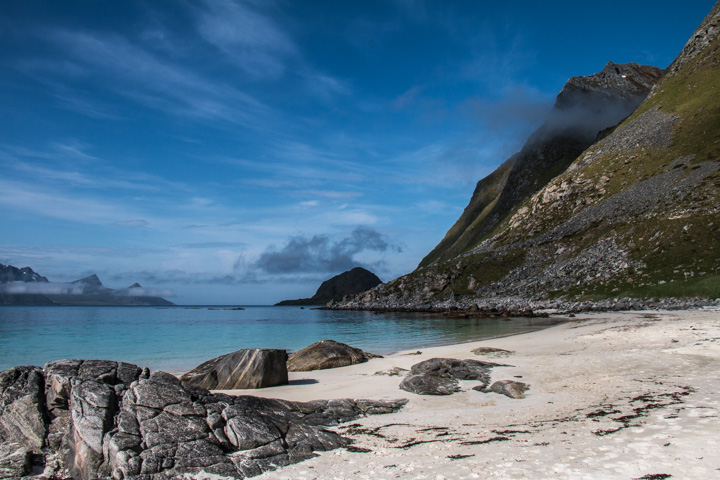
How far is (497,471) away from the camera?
707 centimetres

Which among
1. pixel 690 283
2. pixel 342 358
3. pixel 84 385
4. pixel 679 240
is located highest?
pixel 679 240

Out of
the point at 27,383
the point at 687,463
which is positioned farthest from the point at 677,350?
the point at 27,383

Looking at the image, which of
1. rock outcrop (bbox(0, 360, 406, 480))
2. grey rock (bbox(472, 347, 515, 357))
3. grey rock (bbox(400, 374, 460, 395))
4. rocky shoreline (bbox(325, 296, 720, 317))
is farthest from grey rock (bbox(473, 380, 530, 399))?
rocky shoreline (bbox(325, 296, 720, 317))

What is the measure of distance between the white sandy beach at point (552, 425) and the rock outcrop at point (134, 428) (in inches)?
41.8

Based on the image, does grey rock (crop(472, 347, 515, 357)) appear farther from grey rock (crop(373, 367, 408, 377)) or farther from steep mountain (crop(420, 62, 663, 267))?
steep mountain (crop(420, 62, 663, 267))

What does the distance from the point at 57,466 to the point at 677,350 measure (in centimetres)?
2426

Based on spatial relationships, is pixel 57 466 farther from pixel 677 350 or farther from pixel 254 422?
pixel 677 350

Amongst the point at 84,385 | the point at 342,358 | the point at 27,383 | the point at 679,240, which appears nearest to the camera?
the point at 84,385

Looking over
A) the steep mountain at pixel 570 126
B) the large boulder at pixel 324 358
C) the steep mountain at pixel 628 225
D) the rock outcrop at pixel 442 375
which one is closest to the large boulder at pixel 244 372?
the large boulder at pixel 324 358

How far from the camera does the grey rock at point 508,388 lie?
1345 centimetres

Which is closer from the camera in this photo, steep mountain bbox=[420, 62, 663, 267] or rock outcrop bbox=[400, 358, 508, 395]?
rock outcrop bbox=[400, 358, 508, 395]

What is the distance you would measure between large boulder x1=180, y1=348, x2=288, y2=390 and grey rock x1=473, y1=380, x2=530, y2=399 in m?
8.66

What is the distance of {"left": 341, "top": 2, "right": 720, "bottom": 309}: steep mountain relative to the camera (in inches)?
2335

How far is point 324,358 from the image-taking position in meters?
23.1
